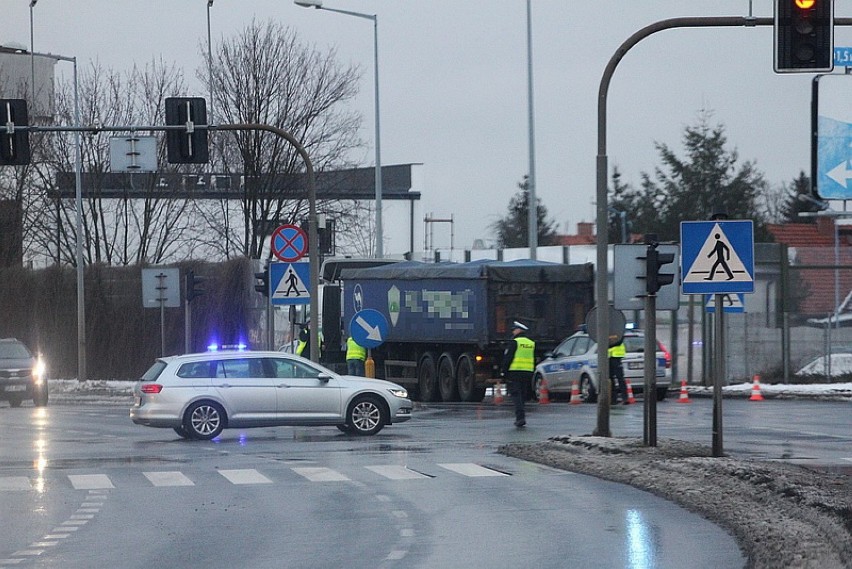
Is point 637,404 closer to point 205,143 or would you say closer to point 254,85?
point 205,143

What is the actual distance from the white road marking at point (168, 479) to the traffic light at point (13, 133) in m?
8.25

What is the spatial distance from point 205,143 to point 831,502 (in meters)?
14.4

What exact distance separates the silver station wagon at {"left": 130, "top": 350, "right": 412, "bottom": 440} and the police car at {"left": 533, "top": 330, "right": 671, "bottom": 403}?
9457 millimetres

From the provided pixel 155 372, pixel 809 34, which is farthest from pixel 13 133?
pixel 809 34

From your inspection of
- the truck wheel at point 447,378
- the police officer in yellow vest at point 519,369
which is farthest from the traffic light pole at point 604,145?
the truck wheel at point 447,378

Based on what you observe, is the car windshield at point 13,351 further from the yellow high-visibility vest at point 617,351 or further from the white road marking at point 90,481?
the white road marking at point 90,481

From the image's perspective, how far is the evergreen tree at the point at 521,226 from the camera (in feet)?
351

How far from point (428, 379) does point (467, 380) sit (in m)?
1.90

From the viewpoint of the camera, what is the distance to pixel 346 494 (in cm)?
1653

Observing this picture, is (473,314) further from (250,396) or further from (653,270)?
(653,270)

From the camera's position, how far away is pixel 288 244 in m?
29.1

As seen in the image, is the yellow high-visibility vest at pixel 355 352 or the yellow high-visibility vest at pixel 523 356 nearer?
the yellow high-visibility vest at pixel 523 356

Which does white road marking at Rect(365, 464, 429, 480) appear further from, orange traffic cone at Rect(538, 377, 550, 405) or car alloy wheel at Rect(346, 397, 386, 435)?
orange traffic cone at Rect(538, 377, 550, 405)

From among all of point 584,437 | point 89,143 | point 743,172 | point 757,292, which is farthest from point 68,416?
point 743,172
